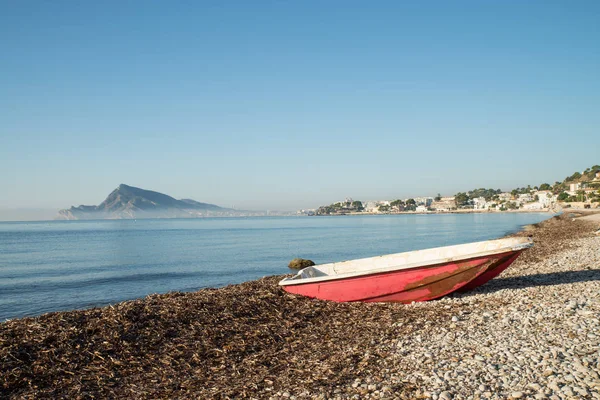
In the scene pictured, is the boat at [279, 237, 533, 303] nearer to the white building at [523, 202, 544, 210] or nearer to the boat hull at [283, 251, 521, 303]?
the boat hull at [283, 251, 521, 303]

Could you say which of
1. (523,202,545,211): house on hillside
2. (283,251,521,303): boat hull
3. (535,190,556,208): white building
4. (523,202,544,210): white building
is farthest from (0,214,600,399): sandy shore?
(523,202,544,210): white building

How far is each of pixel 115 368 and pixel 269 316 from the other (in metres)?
3.84

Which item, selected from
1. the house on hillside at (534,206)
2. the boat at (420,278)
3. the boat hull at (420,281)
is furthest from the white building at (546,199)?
the boat hull at (420,281)

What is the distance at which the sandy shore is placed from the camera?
5.66 m

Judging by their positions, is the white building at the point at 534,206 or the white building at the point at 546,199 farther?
the white building at the point at 534,206

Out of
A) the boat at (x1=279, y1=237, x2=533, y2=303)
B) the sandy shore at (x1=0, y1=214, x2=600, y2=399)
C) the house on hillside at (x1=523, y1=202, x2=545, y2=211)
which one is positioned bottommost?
the house on hillside at (x1=523, y1=202, x2=545, y2=211)

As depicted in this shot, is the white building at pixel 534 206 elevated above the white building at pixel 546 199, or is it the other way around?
the white building at pixel 546 199

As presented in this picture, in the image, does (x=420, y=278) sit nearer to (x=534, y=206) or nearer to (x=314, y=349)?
(x=314, y=349)

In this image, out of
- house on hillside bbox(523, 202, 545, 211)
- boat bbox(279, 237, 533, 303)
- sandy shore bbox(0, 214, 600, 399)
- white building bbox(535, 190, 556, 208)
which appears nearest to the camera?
sandy shore bbox(0, 214, 600, 399)

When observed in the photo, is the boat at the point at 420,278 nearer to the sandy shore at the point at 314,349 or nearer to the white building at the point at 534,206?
the sandy shore at the point at 314,349

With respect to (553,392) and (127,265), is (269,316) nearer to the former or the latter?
(553,392)

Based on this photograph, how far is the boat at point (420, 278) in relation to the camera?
10.6 m

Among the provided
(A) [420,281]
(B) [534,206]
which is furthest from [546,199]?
(A) [420,281]

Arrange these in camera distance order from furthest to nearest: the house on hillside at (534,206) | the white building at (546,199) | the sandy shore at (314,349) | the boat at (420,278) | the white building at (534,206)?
the white building at (534,206), the house on hillside at (534,206), the white building at (546,199), the boat at (420,278), the sandy shore at (314,349)
